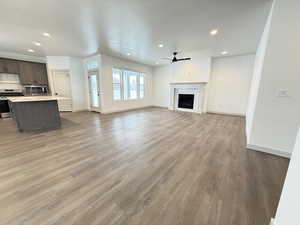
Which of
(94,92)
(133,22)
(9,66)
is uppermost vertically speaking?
(133,22)

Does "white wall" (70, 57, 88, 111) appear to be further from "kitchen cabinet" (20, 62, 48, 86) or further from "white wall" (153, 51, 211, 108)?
"white wall" (153, 51, 211, 108)

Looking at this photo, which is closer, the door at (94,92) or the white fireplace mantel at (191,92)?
the door at (94,92)

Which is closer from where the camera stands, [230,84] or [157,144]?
[157,144]

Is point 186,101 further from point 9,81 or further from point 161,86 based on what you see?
point 9,81

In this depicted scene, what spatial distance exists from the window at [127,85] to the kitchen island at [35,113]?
294cm

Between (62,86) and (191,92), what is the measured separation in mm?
6844

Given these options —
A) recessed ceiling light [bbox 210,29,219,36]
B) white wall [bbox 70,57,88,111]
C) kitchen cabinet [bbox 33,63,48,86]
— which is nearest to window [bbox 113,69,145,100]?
white wall [bbox 70,57,88,111]

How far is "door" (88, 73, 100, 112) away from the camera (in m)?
6.33

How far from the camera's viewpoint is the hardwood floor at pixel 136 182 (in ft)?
4.16

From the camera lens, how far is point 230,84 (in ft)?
19.6

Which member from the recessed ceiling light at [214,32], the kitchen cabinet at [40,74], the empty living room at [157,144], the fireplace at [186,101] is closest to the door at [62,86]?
the kitchen cabinet at [40,74]

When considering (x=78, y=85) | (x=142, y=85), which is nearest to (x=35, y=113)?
(x=78, y=85)

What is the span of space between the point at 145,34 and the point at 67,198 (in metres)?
4.04

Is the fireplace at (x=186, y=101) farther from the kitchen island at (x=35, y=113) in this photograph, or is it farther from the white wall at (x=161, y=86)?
the kitchen island at (x=35, y=113)
